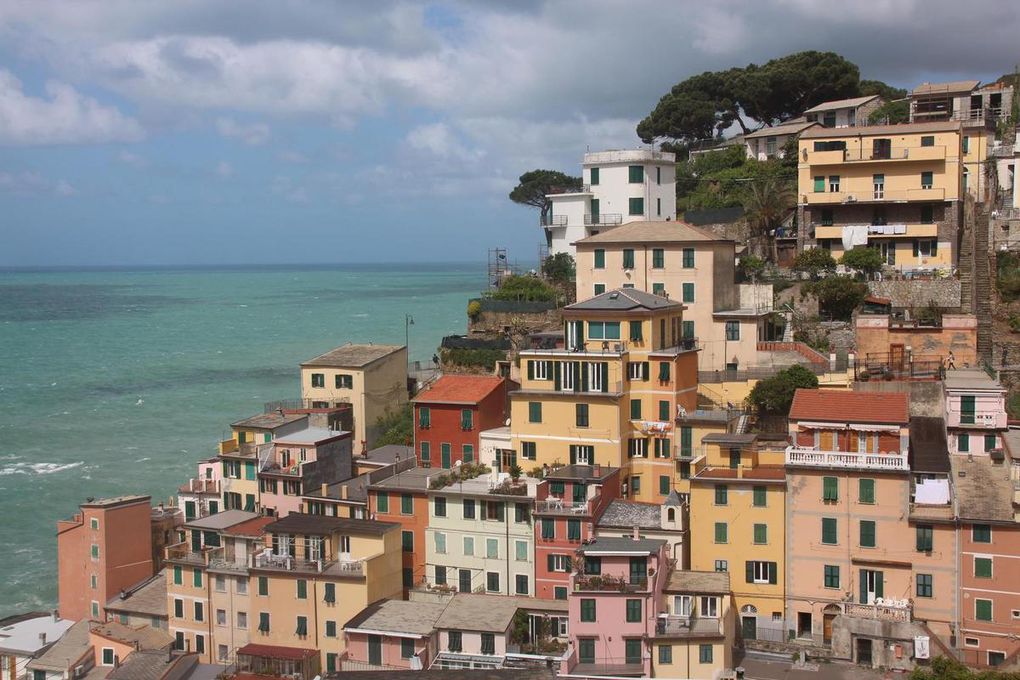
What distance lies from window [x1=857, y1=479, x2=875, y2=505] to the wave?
46.6 metres

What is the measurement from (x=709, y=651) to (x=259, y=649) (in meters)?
13.9

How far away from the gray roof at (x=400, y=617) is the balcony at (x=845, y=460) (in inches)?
453

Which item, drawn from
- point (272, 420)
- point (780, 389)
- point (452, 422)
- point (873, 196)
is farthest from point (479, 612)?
point (873, 196)

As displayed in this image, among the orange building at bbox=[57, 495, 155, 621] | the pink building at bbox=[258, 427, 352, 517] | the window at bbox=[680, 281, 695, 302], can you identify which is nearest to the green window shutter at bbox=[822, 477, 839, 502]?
the window at bbox=[680, 281, 695, 302]

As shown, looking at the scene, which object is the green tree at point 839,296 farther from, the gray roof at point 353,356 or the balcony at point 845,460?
the gray roof at point 353,356

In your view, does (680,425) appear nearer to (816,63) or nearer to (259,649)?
(259,649)

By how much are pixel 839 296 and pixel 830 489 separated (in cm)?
1468

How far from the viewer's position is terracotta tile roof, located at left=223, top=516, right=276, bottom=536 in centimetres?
3800

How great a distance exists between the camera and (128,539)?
4162 centimetres

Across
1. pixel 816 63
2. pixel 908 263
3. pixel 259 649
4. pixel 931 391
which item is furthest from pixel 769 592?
pixel 816 63

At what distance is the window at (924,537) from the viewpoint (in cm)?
3291

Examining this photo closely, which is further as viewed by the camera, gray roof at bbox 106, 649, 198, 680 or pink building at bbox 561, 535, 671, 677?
gray roof at bbox 106, 649, 198, 680

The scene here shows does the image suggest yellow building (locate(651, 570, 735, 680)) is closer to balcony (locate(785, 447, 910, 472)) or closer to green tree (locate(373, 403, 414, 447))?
balcony (locate(785, 447, 910, 472))

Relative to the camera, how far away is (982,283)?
47094 mm
